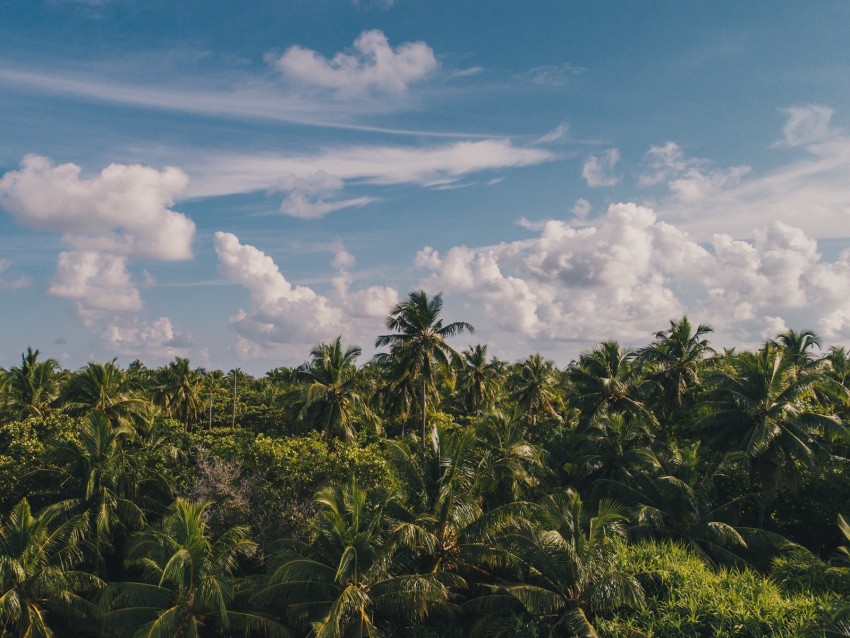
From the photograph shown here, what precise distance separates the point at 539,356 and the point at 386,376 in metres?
12.6

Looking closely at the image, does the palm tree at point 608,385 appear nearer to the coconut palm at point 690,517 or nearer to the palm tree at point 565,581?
the coconut palm at point 690,517

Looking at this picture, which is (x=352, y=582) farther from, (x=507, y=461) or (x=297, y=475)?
(x=297, y=475)

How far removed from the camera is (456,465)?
19.3 m

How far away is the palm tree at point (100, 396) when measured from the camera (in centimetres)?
3167

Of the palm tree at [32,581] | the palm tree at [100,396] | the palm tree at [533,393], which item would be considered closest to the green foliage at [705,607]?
the palm tree at [32,581]

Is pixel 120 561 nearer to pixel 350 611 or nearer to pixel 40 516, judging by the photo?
pixel 40 516

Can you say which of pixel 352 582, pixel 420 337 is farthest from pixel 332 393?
pixel 352 582

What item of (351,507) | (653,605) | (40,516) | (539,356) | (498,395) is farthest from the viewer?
(498,395)

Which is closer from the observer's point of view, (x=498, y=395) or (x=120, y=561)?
(x=120, y=561)

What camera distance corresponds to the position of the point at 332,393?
1331 inches

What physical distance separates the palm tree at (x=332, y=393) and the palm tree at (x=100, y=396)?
30.8 feet

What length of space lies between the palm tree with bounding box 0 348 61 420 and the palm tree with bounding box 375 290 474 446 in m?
23.6

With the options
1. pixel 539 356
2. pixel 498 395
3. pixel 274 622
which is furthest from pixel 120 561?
A: pixel 498 395

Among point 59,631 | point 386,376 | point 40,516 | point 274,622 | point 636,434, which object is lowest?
point 59,631
